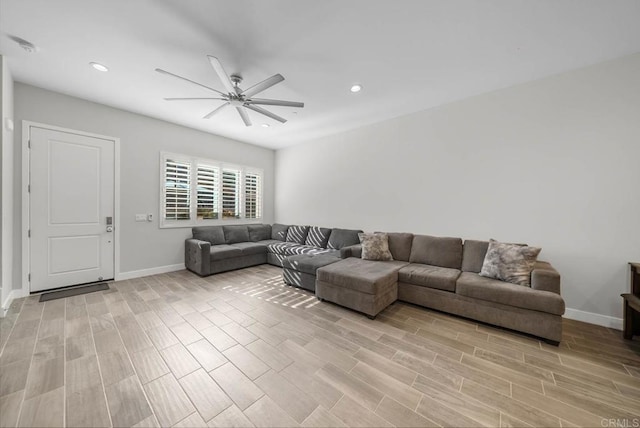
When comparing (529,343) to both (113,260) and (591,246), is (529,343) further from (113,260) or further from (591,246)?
(113,260)

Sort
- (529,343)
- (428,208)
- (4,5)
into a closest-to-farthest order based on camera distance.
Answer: (4,5), (529,343), (428,208)

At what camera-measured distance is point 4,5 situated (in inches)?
76.2

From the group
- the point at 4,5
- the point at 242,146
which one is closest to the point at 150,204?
the point at 242,146

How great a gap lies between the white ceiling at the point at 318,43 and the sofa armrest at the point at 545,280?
2409mm

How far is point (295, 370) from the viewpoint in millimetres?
1857

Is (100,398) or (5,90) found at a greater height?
(5,90)

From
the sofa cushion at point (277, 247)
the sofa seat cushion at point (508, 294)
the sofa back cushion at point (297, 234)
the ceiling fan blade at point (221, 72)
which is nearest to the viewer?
the ceiling fan blade at point (221, 72)

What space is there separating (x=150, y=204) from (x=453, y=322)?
537cm

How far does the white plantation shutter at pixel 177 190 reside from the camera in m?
4.52

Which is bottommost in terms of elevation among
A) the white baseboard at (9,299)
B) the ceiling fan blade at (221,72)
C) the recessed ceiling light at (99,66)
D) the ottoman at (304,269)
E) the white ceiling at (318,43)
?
the white baseboard at (9,299)

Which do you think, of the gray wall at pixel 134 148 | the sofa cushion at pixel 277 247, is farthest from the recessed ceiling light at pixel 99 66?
the sofa cushion at pixel 277 247

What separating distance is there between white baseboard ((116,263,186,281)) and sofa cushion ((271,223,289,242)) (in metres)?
2.18

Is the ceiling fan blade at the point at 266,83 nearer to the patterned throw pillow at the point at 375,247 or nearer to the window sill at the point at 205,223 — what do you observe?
the patterned throw pillow at the point at 375,247

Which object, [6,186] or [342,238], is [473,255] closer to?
[342,238]
